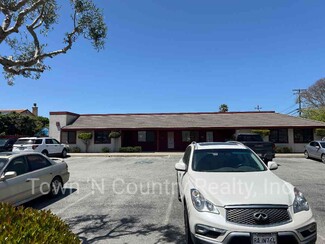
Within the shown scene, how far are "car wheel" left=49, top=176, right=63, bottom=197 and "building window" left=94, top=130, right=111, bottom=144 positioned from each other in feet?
70.6

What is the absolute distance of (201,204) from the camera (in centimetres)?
425

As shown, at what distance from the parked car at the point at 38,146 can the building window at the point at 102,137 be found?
650cm

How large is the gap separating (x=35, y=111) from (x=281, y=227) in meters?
65.4

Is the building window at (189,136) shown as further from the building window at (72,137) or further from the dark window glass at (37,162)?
the dark window glass at (37,162)

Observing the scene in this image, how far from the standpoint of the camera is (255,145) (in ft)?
53.4

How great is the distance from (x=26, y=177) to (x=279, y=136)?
2666cm

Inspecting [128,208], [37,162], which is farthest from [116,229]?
[37,162]

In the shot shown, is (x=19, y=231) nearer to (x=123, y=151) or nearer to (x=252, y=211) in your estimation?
(x=252, y=211)

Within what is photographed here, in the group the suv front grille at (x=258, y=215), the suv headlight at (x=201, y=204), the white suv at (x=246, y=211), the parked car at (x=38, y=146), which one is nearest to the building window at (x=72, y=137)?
the parked car at (x=38, y=146)

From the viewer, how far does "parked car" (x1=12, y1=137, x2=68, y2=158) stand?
2155cm

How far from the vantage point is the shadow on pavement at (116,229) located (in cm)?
524

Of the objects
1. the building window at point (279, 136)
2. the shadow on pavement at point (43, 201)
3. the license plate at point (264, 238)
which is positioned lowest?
the shadow on pavement at point (43, 201)

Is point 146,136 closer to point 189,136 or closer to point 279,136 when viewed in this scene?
point 189,136

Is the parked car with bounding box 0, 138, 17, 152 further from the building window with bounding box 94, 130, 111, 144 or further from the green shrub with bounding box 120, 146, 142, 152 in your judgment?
the green shrub with bounding box 120, 146, 142, 152
